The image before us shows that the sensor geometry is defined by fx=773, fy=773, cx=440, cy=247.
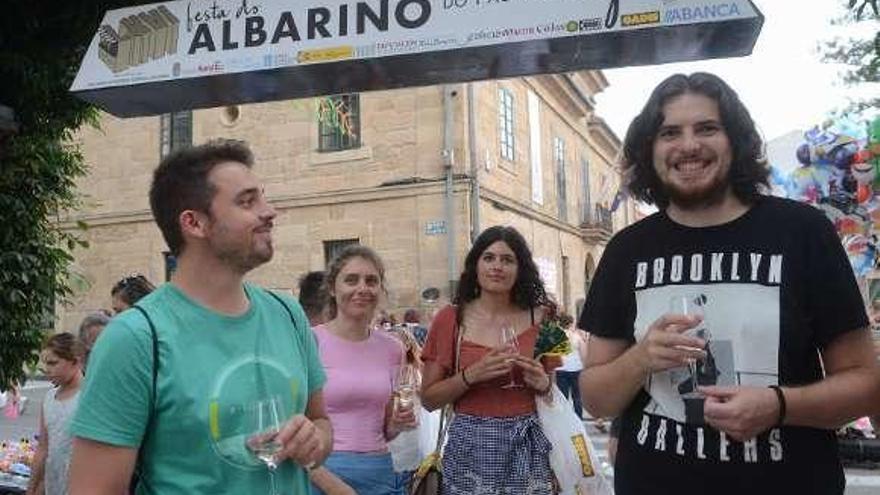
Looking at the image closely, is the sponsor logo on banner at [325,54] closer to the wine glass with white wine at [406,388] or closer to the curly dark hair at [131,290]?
the wine glass with white wine at [406,388]

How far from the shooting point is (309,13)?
435 cm

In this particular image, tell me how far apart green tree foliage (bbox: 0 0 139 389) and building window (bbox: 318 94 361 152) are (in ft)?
41.5

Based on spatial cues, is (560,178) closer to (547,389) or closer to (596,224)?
(596,224)

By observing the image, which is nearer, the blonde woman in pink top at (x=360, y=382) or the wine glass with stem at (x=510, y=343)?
the wine glass with stem at (x=510, y=343)

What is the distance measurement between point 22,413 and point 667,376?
1617 centimetres

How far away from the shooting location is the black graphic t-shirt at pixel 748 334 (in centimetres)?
180

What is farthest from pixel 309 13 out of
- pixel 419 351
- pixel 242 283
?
pixel 242 283

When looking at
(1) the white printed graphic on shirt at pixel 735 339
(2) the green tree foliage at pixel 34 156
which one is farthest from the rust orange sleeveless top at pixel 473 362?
(2) the green tree foliage at pixel 34 156

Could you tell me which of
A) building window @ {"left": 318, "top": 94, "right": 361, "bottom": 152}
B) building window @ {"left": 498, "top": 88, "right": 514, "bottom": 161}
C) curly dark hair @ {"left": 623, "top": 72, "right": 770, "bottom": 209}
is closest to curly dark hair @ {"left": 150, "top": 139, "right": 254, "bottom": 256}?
curly dark hair @ {"left": 623, "top": 72, "right": 770, "bottom": 209}

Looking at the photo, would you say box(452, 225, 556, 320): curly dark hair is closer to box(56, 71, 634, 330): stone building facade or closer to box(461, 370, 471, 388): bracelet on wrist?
box(461, 370, 471, 388): bracelet on wrist

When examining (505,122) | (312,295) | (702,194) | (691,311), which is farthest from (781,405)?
(505,122)

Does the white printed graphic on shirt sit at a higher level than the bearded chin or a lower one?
lower

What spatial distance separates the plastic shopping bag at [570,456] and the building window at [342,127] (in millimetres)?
14916

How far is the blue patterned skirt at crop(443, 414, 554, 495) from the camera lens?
11.5 feet
